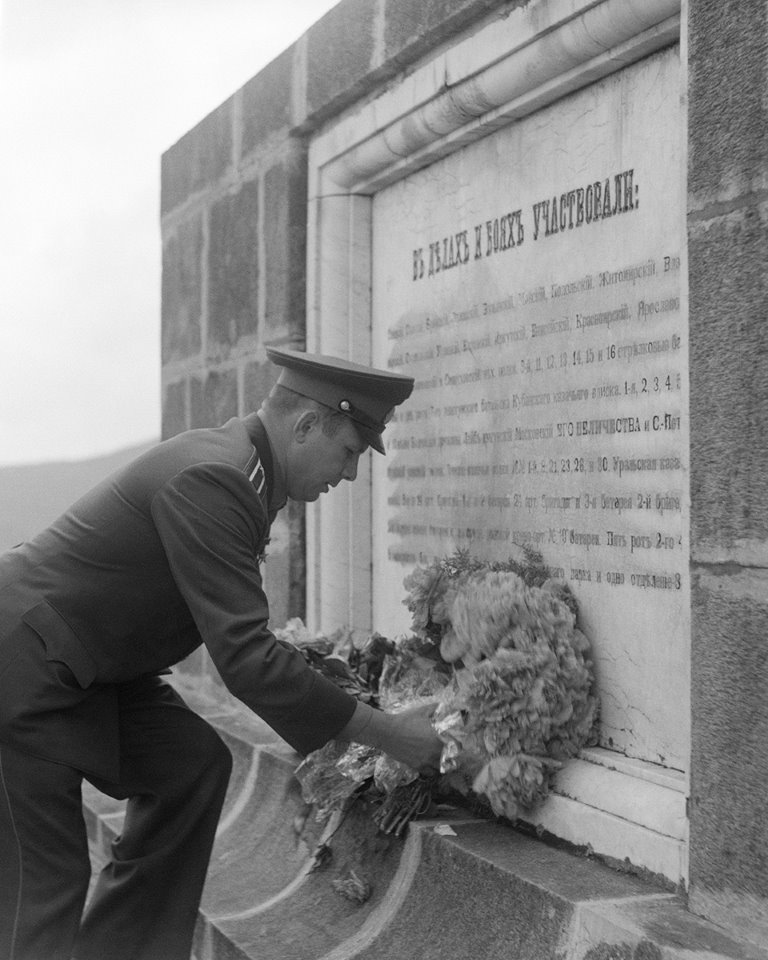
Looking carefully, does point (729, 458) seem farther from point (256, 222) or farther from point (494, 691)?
point (256, 222)

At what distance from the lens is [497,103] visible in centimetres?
339

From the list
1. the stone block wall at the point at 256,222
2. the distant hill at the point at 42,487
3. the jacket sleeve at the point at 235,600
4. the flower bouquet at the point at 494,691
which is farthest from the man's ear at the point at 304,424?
the distant hill at the point at 42,487

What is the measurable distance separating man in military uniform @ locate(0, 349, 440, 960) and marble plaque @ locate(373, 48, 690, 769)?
0.48m

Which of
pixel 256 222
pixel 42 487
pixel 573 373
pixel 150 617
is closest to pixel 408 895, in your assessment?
pixel 150 617

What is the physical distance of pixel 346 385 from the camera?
9.37ft

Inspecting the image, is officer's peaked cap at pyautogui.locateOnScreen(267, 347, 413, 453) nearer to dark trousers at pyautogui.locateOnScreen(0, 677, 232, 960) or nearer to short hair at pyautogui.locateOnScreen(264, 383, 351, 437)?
short hair at pyautogui.locateOnScreen(264, 383, 351, 437)

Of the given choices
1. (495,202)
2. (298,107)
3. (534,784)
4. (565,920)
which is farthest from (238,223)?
(565,920)

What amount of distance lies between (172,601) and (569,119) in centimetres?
153

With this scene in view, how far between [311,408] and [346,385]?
3.8 inches

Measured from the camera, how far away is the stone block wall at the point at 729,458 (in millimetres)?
2244

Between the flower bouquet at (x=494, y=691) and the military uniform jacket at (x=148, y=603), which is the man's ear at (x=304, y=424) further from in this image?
the flower bouquet at (x=494, y=691)

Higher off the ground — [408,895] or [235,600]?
[235,600]

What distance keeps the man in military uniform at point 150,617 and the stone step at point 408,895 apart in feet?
0.97

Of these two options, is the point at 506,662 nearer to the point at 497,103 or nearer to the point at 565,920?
the point at 565,920
